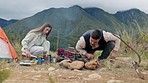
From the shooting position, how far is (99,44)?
672 centimetres

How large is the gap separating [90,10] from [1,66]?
39.7 m

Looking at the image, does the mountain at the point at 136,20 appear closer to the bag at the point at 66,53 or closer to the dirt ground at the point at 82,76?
the bag at the point at 66,53

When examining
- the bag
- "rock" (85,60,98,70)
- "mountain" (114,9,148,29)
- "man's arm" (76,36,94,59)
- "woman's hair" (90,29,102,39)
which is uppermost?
"mountain" (114,9,148,29)

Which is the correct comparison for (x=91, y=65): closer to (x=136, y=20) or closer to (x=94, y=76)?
(x=94, y=76)

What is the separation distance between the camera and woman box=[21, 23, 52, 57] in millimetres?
7613

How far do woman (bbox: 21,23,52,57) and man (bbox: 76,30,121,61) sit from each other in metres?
1.15

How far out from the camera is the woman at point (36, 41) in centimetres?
761

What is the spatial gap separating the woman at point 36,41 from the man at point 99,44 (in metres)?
1.15

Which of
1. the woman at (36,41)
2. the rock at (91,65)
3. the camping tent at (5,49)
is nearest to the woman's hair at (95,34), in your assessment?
the rock at (91,65)

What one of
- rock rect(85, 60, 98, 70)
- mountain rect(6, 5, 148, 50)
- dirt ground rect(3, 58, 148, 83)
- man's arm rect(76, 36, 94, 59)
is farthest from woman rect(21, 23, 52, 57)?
mountain rect(6, 5, 148, 50)

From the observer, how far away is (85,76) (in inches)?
210

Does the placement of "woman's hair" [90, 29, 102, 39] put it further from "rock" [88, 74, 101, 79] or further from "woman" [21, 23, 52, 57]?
"woman" [21, 23, 52, 57]

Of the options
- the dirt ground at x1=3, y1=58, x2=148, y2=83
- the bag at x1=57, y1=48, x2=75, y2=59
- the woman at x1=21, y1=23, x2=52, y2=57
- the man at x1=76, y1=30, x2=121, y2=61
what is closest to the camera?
the dirt ground at x1=3, y1=58, x2=148, y2=83

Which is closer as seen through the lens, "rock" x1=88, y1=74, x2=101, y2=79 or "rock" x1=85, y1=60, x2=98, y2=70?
"rock" x1=88, y1=74, x2=101, y2=79
